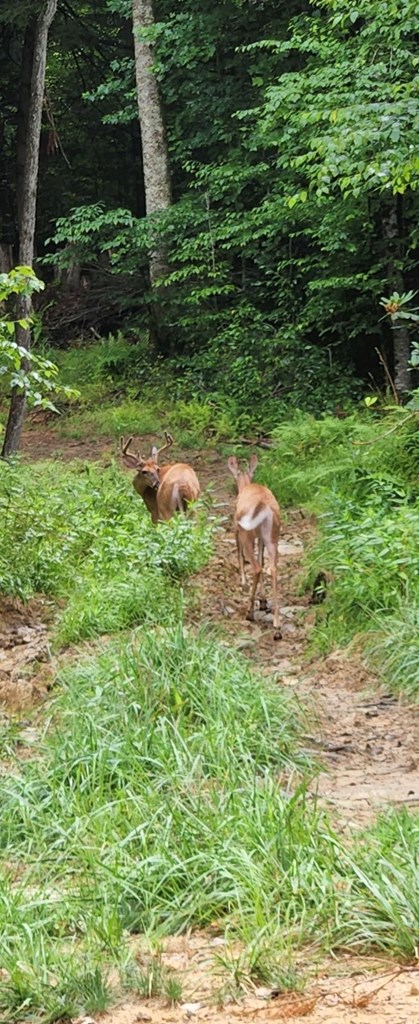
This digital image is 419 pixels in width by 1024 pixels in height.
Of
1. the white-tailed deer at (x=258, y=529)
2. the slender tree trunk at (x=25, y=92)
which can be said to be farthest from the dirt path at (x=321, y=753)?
the slender tree trunk at (x=25, y=92)

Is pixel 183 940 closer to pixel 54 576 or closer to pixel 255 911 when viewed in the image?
pixel 255 911

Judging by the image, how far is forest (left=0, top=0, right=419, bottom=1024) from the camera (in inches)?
143

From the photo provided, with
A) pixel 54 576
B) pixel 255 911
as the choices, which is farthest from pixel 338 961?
pixel 54 576

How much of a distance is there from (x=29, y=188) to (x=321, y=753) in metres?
9.65

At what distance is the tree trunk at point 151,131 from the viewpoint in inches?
723

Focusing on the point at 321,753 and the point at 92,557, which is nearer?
the point at 321,753

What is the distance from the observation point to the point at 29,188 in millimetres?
13242

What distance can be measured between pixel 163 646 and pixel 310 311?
1084 cm

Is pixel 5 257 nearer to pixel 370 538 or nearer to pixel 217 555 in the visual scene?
pixel 217 555

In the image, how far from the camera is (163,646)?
593 cm

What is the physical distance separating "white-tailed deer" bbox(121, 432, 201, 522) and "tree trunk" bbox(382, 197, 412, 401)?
4.24 m

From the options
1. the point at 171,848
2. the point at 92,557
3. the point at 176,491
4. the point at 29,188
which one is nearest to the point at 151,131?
the point at 29,188

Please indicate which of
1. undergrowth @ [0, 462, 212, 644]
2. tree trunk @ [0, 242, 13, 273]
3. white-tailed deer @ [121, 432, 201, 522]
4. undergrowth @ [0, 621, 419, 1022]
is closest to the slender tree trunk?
tree trunk @ [0, 242, 13, 273]

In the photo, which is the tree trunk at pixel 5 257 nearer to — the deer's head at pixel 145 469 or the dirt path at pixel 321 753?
the dirt path at pixel 321 753
